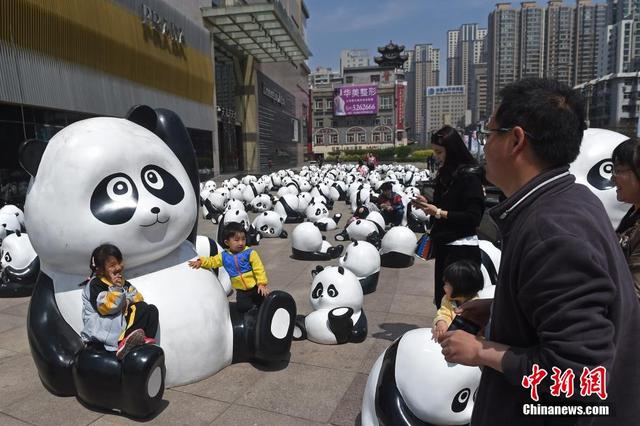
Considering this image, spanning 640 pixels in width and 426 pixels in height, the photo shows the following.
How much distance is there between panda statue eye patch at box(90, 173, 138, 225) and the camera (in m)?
3.45

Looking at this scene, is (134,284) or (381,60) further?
(381,60)

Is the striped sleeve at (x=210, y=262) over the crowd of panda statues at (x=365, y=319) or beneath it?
over

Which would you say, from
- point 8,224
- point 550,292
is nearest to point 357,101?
point 8,224

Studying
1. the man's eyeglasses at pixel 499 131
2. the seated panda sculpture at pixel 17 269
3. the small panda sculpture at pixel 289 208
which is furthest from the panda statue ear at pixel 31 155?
the small panda sculpture at pixel 289 208

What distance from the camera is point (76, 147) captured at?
139 inches

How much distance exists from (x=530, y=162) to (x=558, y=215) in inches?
9.0

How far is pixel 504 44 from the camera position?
237 ft

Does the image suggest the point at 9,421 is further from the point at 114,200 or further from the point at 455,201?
the point at 455,201

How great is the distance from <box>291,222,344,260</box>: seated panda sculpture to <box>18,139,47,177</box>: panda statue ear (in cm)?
516

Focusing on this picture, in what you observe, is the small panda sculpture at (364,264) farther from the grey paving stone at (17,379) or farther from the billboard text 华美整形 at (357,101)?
the billboard text 华美整形 at (357,101)

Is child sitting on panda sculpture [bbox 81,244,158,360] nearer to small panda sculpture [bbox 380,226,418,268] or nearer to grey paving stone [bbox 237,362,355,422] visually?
grey paving stone [bbox 237,362,355,422]

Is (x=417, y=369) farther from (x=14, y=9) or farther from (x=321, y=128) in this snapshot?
(x=321, y=128)

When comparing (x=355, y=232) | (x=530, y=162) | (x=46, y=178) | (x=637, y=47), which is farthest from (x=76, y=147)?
(x=637, y=47)

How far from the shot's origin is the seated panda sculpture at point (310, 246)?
8312mm
